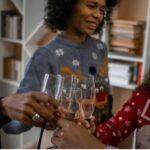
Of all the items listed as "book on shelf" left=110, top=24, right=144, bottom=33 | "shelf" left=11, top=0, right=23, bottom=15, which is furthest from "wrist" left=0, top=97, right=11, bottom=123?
"shelf" left=11, top=0, right=23, bottom=15

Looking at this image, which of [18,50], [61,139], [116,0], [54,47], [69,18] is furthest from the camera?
[18,50]

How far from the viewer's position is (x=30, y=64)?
1.43 metres

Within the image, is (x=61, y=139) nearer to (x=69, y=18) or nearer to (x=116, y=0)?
(x=69, y=18)

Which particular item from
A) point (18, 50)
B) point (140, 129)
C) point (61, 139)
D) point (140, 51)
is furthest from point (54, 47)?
point (18, 50)

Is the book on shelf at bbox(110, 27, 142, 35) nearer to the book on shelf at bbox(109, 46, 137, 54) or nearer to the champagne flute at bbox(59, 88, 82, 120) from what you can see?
the book on shelf at bbox(109, 46, 137, 54)

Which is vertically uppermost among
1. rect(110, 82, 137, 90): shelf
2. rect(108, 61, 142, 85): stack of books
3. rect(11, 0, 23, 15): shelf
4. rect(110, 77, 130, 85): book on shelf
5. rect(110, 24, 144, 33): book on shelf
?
rect(11, 0, 23, 15): shelf

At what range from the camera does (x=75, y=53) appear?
5.12ft

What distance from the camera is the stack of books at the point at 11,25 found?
3180 mm

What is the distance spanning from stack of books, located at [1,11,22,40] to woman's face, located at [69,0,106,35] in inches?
64.0

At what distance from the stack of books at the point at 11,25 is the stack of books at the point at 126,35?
96cm

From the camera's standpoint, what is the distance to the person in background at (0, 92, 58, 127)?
33.9 inches

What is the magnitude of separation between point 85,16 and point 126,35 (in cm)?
109

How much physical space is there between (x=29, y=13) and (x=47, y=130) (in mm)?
2157

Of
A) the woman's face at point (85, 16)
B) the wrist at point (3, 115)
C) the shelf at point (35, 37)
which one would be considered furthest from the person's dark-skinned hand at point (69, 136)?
the shelf at point (35, 37)
